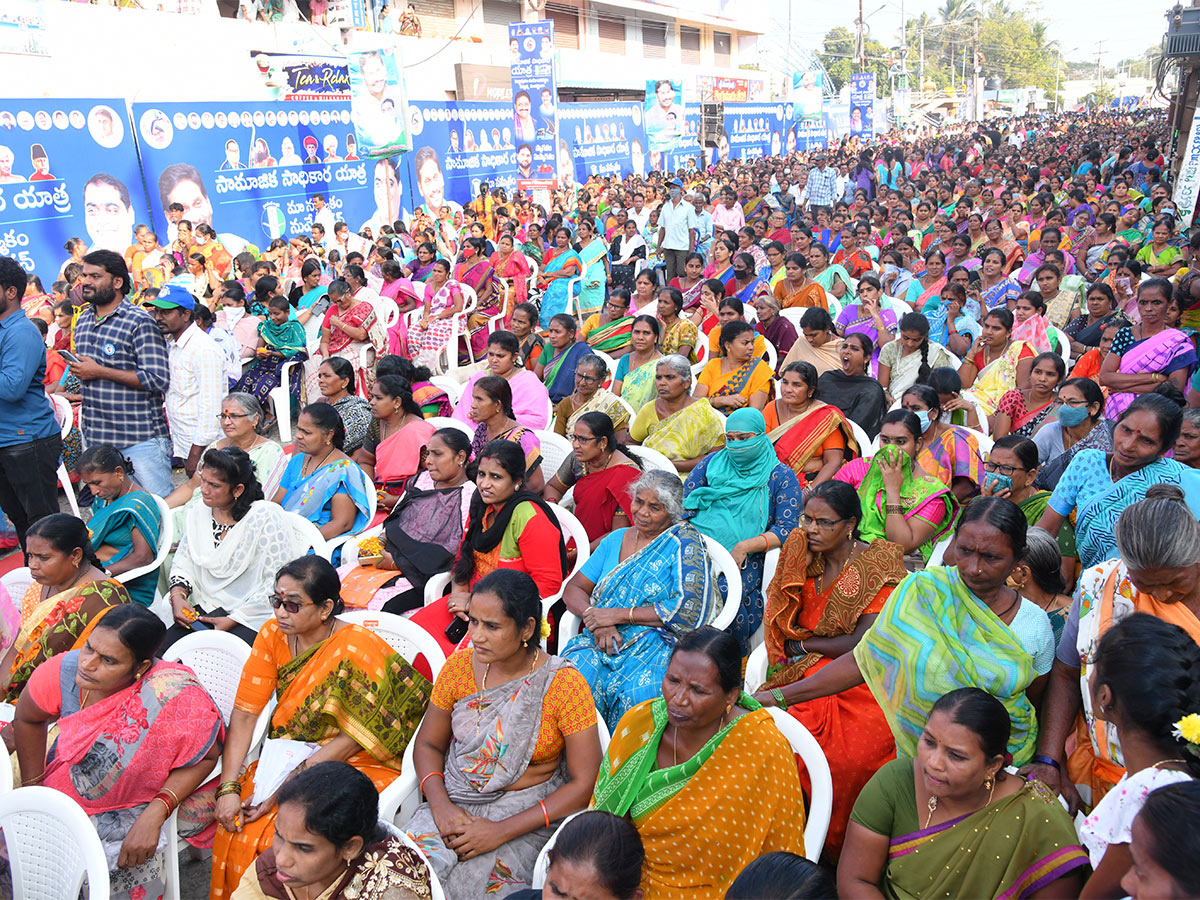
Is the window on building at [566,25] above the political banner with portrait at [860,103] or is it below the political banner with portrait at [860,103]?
above

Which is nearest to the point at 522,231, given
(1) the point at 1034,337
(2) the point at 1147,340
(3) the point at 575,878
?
(1) the point at 1034,337

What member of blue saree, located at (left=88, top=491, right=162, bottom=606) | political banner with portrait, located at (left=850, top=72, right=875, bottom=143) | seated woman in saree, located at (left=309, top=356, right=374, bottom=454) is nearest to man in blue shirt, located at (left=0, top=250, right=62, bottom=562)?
blue saree, located at (left=88, top=491, right=162, bottom=606)

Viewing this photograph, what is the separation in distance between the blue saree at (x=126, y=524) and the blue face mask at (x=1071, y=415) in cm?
398

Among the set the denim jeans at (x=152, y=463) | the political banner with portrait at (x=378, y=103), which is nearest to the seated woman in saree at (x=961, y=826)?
the denim jeans at (x=152, y=463)

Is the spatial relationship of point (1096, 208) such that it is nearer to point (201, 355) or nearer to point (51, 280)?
point (201, 355)

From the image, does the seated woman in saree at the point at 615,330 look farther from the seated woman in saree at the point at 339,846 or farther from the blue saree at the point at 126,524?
the seated woman in saree at the point at 339,846

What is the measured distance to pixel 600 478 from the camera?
159 inches

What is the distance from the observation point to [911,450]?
11.9 ft

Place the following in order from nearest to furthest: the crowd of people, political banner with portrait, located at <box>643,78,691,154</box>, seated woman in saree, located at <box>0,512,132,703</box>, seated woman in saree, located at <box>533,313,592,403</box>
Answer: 1. the crowd of people
2. seated woman in saree, located at <box>0,512,132,703</box>
3. seated woman in saree, located at <box>533,313,592,403</box>
4. political banner with portrait, located at <box>643,78,691,154</box>

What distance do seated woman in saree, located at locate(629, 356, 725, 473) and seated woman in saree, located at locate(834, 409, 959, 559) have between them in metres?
1.05

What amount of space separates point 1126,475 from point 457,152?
1538 cm

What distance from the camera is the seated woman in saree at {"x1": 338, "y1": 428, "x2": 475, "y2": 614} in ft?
12.2

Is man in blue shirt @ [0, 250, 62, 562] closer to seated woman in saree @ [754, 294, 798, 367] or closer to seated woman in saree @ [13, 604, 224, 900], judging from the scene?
seated woman in saree @ [13, 604, 224, 900]

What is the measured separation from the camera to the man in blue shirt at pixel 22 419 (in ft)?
13.1
